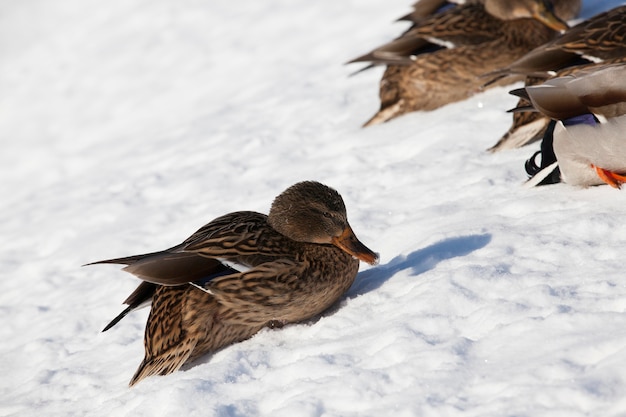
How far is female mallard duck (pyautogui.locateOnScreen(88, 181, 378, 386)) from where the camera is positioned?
4457 mm

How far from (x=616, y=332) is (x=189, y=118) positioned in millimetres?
7012

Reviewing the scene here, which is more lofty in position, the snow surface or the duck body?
the duck body

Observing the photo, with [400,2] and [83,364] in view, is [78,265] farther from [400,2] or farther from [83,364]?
[400,2]

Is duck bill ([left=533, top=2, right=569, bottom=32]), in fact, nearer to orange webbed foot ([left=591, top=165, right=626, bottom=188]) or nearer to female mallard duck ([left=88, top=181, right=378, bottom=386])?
orange webbed foot ([left=591, top=165, right=626, bottom=188])

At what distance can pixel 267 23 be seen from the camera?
11.7 m

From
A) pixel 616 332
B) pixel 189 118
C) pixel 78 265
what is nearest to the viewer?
pixel 616 332

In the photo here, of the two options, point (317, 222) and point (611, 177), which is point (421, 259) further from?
point (611, 177)

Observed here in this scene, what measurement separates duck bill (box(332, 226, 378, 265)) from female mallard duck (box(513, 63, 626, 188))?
118 centimetres

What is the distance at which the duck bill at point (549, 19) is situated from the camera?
25.6 ft

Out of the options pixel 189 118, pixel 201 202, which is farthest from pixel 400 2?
pixel 201 202

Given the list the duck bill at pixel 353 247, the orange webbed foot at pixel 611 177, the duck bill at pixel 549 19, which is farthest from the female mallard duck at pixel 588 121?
the duck bill at pixel 549 19

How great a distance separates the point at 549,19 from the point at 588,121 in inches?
124

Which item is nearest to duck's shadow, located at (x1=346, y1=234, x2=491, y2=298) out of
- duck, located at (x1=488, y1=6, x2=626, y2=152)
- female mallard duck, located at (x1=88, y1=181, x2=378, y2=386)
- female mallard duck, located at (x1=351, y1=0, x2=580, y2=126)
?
female mallard duck, located at (x1=88, y1=181, x2=378, y2=386)

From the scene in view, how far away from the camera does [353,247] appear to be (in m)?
4.70
